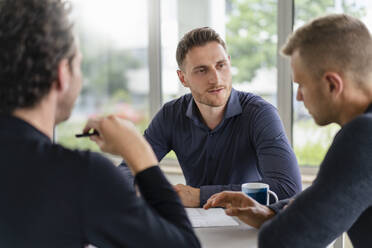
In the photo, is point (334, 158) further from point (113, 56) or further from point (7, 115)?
point (113, 56)

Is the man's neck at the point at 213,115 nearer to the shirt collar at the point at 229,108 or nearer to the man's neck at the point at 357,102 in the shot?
the shirt collar at the point at 229,108

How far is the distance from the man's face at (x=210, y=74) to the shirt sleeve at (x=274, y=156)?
0.23 metres

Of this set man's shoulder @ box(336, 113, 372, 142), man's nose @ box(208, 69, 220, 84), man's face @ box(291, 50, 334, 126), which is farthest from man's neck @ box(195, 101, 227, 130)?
man's shoulder @ box(336, 113, 372, 142)

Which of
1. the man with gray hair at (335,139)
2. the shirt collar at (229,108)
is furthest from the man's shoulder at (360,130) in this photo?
the shirt collar at (229,108)

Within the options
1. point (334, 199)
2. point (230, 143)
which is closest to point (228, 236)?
point (334, 199)

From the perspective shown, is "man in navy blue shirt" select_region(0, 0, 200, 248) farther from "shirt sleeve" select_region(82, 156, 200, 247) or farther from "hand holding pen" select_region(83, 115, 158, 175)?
"hand holding pen" select_region(83, 115, 158, 175)

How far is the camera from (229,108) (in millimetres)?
2084

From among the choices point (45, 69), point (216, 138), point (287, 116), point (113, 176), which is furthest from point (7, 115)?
point (287, 116)

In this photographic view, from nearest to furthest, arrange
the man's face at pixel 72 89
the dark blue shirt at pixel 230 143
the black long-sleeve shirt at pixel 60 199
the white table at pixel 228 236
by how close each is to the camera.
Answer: the black long-sleeve shirt at pixel 60 199
the man's face at pixel 72 89
the white table at pixel 228 236
the dark blue shirt at pixel 230 143

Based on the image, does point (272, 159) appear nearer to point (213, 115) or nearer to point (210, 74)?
point (213, 115)

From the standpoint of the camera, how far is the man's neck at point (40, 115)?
857mm

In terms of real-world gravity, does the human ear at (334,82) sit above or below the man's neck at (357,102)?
above

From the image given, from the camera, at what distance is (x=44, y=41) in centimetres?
83

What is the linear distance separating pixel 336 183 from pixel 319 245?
16 cm
